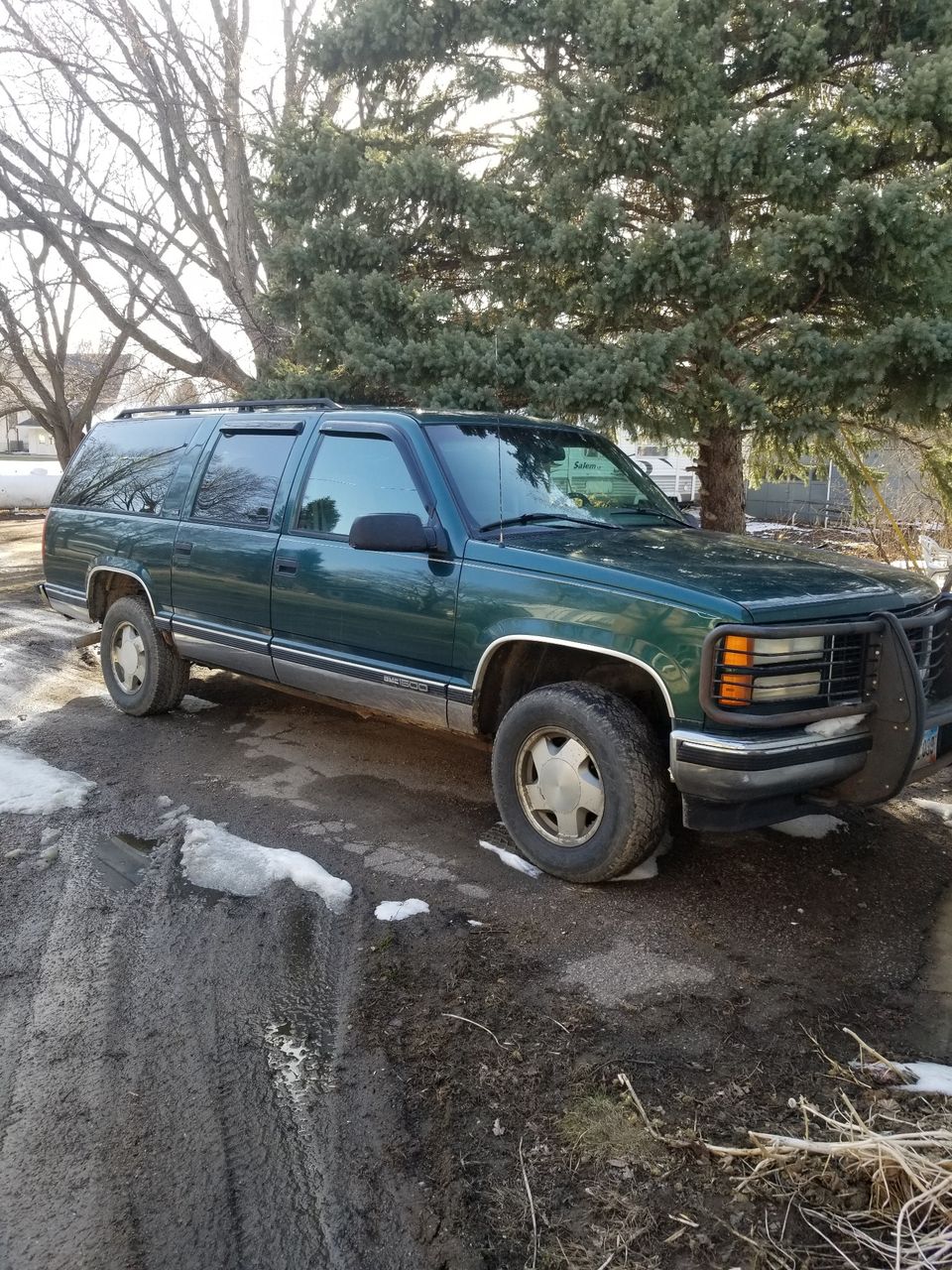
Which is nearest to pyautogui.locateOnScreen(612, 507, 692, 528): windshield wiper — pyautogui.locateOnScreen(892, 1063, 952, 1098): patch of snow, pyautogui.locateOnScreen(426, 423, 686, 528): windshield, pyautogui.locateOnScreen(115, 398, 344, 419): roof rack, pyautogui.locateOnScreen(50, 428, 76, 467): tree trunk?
pyautogui.locateOnScreen(426, 423, 686, 528): windshield

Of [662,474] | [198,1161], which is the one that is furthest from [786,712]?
[662,474]

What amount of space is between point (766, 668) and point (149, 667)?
425cm

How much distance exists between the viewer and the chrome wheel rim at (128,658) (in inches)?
260

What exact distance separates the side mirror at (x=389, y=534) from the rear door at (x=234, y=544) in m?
1.20

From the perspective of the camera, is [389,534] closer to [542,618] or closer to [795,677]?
[542,618]

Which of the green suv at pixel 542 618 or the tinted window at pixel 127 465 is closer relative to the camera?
the green suv at pixel 542 618

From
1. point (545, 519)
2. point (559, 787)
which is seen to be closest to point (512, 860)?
point (559, 787)

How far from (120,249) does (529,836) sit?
13.0 metres

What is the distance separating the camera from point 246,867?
168 inches

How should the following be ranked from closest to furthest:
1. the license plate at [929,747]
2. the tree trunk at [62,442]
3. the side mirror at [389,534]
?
the license plate at [929,747] → the side mirror at [389,534] → the tree trunk at [62,442]

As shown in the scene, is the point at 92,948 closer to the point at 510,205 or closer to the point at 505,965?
the point at 505,965

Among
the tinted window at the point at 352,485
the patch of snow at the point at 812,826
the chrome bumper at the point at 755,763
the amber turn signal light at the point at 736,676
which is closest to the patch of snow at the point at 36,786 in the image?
the tinted window at the point at 352,485

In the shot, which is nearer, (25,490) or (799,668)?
(799,668)

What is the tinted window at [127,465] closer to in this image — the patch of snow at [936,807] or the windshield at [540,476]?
the windshield at [540,476]
